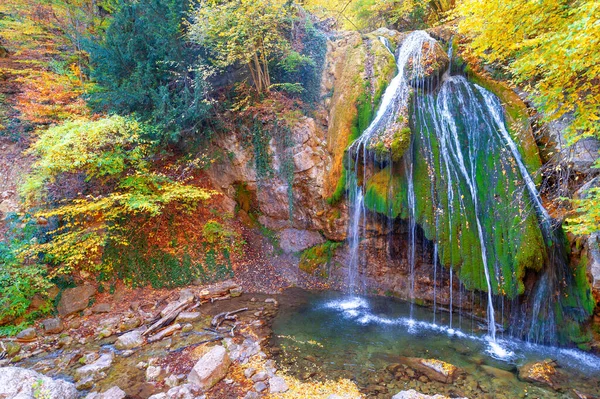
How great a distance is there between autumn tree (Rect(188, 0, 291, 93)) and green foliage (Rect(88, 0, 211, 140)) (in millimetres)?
607

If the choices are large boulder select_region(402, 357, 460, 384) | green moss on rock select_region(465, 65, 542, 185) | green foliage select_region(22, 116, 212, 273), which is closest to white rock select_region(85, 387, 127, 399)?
green foliage select_region(22, 116, 212, 273)

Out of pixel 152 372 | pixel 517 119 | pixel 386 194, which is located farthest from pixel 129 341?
pixel 517 119

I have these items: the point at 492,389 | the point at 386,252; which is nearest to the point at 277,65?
the point at 386,252

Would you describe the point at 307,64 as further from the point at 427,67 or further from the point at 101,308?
the point at 101,308

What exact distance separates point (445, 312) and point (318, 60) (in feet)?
27.2

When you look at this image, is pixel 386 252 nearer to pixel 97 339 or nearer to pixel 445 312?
pixel 445 312

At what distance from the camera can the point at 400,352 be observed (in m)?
5.09

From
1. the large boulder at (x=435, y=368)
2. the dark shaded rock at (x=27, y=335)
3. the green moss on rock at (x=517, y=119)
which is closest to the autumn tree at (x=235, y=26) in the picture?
the green moss on rock at (x=517, y=119)

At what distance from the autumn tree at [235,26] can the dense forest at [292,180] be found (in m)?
0.08

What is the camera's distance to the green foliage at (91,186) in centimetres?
632

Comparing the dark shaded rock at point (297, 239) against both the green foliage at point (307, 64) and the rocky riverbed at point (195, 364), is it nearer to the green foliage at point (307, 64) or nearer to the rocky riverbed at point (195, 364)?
the rocky riverbed at point (195, 364)

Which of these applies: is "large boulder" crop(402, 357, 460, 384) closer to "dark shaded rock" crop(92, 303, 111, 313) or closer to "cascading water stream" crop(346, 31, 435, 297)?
"cascading water stream" crop(346, 31, 435, 297)

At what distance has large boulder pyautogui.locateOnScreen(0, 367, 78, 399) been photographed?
3.70 m

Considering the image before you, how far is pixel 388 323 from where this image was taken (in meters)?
6.16
